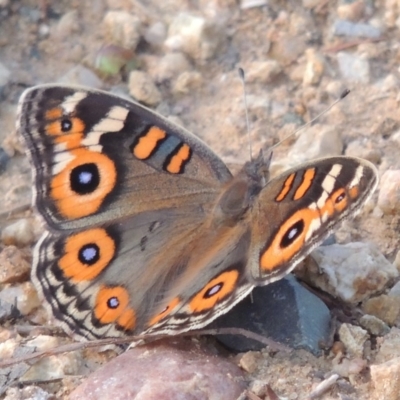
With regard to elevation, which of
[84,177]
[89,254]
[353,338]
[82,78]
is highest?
[82,78]

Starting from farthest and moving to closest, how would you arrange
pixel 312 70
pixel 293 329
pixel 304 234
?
pixel 312 70, pixel 293 329, pixel 304 234

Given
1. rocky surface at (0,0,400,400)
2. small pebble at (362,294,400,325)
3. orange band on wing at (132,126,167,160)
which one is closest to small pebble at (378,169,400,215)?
rocky surface at (0,0,400,400)

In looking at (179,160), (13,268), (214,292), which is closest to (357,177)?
(214,292)

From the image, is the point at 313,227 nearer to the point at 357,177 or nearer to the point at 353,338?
the point at 357,177

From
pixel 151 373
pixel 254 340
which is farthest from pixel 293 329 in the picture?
pixel 151 373

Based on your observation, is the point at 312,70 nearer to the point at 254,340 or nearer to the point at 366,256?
the point at 366,256

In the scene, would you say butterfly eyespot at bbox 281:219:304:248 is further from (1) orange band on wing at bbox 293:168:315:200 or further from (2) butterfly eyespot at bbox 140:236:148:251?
(2) butterfly eyespot at bbox 140:236:148:251
